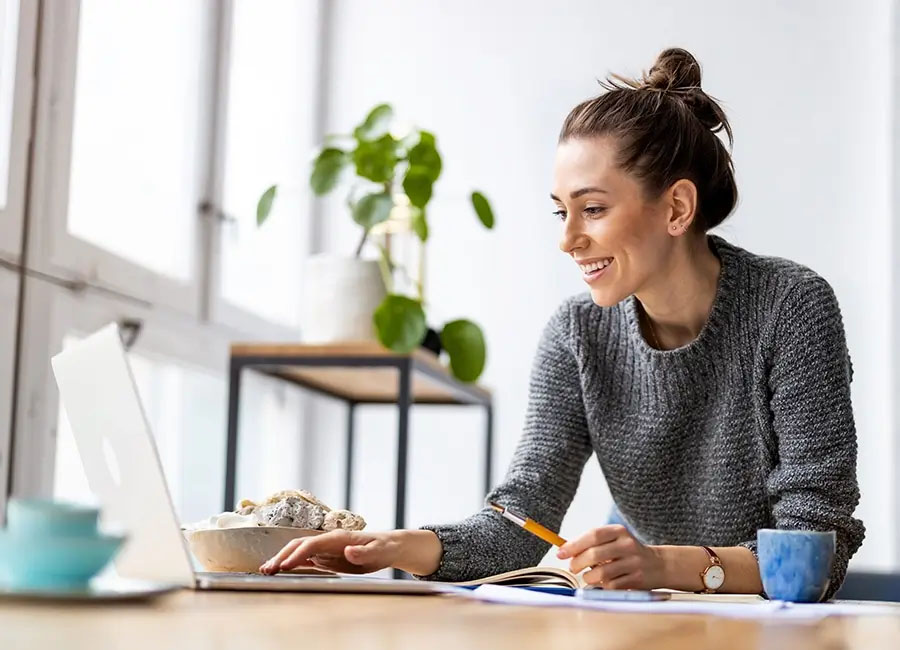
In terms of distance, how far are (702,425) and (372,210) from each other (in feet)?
3.56

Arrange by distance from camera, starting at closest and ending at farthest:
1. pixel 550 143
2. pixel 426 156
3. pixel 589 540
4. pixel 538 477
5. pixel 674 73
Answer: pixel 589 540
pixel 538 477
pixel 674 73
pixel 426 156
pixel 550 143

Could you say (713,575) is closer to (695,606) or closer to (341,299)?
(695,606)

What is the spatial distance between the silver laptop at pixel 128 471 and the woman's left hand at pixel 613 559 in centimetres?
19

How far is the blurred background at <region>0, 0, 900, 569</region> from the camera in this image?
2822mm

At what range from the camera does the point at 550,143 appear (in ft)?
11.3

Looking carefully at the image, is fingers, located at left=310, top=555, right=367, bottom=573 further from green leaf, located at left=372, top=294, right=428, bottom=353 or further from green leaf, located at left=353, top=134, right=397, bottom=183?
green leaf, located at left=353, top=134, right=397, bottom=183

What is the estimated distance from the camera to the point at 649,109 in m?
1.64

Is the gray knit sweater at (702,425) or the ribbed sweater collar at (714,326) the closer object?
the gray knit sweater at (702,425)

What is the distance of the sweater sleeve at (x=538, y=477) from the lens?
1.43m

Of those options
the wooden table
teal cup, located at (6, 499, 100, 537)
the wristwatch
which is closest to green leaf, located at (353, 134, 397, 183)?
the wristwatch

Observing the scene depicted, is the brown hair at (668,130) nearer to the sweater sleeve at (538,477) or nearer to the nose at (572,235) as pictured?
the nose at (572,235)

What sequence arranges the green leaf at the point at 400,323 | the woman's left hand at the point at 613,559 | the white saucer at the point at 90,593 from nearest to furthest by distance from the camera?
the white saucer at the point at 90,593 < the woman's left hand at the point at 613,559 < the green leaf at the point at 400,323

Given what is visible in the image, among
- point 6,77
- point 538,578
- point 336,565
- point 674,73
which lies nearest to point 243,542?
point 336,565

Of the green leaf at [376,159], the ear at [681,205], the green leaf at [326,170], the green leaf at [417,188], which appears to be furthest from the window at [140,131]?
the ear at [681,205]
